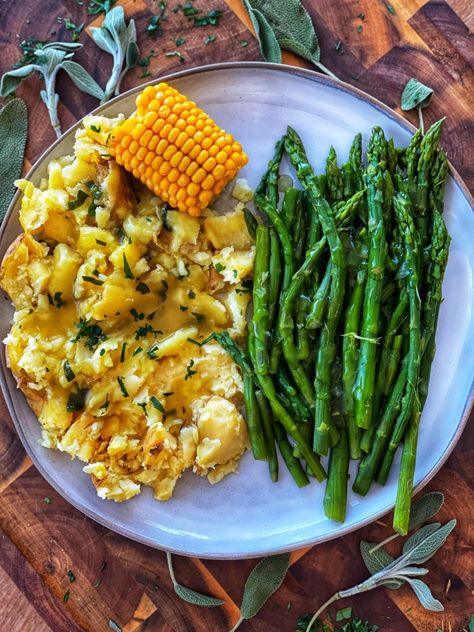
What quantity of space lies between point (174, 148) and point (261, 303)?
88cm

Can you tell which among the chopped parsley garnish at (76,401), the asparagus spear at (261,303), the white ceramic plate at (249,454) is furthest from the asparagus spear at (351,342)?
the chopped parsley garnish at (76,401)

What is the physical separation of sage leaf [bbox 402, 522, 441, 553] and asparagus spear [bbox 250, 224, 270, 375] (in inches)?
51.6

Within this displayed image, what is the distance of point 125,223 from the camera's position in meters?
3.17

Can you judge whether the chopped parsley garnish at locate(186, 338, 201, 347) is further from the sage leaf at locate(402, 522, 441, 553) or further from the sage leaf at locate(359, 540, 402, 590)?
the sage leaf at locate(402, 522, 441, 553)

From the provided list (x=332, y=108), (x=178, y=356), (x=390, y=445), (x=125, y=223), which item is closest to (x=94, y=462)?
(x=178, y=356)

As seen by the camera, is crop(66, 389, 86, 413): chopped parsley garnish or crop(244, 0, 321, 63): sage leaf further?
crop(244, 0, 321, 63): sage leaf

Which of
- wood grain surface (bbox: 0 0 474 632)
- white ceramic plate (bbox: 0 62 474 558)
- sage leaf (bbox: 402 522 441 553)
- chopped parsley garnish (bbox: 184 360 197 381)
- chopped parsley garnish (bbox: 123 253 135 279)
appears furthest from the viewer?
wood grain surface (bbox: 0 0 474 632)

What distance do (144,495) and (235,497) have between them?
0.51 metres

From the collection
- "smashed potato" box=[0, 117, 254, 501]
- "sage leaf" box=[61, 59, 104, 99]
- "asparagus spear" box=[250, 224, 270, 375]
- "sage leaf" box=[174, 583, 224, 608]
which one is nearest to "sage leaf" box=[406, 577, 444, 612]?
"sage leaf" box=[174, 583, 224, 608]

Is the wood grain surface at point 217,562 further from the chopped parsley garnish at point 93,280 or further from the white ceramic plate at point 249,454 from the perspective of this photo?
the chopped parsley garnish at point 93,280

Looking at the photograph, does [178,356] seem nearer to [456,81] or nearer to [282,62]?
[282,62]

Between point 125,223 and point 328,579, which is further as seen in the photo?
point 328,579

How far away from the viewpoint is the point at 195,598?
3.50m

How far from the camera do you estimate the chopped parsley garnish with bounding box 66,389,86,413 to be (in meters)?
3.18
